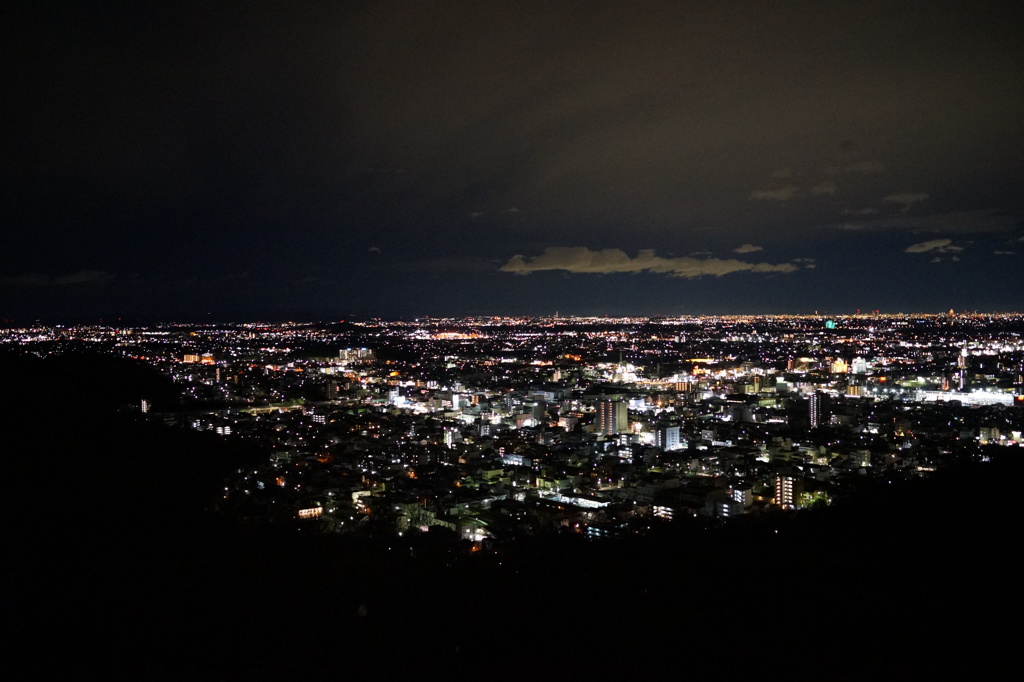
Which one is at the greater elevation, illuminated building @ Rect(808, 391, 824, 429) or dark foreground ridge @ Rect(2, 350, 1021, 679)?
dark foreground ridge @ Rect(2, 350, 1021, 679)

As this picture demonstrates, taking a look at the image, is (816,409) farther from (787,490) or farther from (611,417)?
(787,490)

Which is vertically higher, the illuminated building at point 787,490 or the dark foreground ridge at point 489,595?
the dark foreground ridge at point 489,595

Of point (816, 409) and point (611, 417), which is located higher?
point (816, 409)

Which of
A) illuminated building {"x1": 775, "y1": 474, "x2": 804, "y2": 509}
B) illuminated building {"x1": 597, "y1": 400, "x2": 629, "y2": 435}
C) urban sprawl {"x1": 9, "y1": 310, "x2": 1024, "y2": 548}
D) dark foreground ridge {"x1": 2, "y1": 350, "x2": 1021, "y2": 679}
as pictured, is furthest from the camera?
illuminated building {"x1": 597, "y1": 400, "x2": 629, "y2": 435}

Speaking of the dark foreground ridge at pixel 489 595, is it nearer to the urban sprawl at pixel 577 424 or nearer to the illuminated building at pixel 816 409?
the urban sprawl at pixel 577 424

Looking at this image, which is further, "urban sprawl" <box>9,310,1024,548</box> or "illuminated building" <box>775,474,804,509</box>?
"illuminated building" <box>775,474,804,509</box>

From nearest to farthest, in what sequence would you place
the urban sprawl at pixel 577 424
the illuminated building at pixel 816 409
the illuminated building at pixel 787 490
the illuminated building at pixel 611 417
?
the urban sprawl at pixel 577 424 < the illuminated building at pixel 787 490 < the illuminated building at pixel 816 409 < the illuminated building at pixel 611 417

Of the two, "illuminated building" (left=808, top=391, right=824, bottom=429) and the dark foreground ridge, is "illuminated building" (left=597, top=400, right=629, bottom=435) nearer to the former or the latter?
"illuminated building" (left=808, top=391, right=824, bottom=429)

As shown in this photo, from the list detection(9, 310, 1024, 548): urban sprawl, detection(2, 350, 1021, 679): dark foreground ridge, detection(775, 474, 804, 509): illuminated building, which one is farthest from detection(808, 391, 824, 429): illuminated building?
detection(2, 350, 1021, 679): dark foreground ridge

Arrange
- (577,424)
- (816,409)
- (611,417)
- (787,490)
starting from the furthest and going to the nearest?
(816,409) < (611,417) < (577,424) < (787,490)

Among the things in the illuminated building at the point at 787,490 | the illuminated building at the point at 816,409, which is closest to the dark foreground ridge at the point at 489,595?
the illuminated building at the point at 787,490

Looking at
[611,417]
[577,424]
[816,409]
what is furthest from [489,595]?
[816,409]
